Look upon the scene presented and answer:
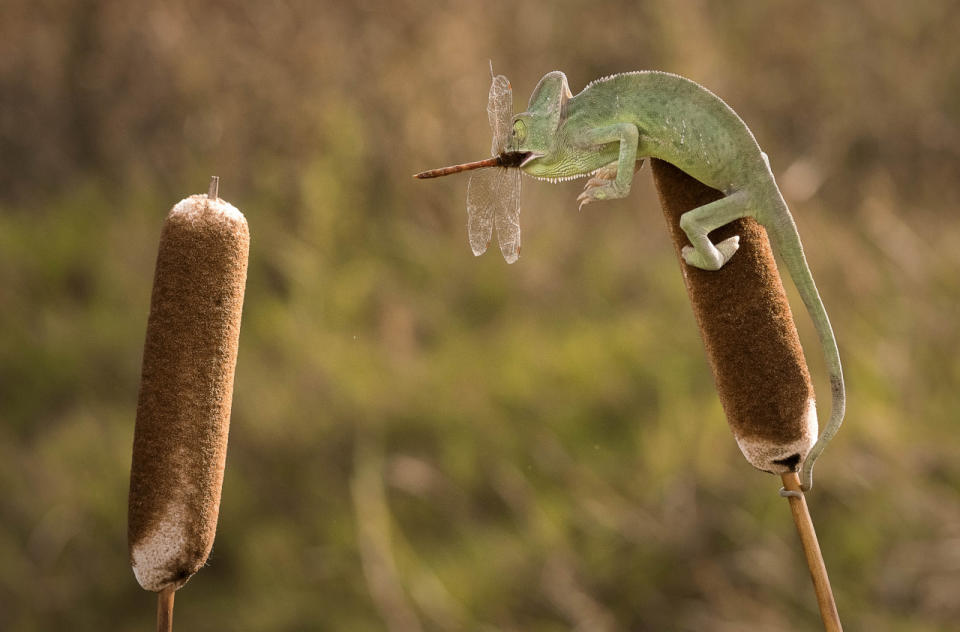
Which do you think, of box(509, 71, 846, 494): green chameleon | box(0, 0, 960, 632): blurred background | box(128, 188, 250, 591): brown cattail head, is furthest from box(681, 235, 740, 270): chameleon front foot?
box(0, 0, 960, 632): blurred background

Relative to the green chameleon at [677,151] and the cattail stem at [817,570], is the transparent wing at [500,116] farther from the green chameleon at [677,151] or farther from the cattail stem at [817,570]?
the cattail stem at [817,570]

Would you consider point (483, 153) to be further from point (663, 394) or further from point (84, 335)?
point (84, 335)

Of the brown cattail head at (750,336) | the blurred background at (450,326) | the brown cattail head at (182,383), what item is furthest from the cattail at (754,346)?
the blurred background at (450,326)

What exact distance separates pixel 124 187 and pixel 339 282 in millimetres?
609

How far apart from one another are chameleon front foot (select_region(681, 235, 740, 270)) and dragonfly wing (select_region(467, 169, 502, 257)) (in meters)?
0.10

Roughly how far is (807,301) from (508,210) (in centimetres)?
13

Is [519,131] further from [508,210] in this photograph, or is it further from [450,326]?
[450,326]

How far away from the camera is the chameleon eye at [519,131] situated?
419 millimetres

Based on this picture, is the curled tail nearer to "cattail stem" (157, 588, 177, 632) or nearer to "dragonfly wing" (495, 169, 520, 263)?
"dragonfly wing" (495, 169, 520, 263)

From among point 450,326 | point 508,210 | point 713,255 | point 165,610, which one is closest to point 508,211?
point 508,210

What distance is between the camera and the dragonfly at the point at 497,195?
434mm

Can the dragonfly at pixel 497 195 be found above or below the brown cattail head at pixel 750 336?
above

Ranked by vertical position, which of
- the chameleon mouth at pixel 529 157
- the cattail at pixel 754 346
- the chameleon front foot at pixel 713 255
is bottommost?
the cattail at pixel 754 346

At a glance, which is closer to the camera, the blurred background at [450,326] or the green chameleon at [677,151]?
the green chameleon at [677,151]
